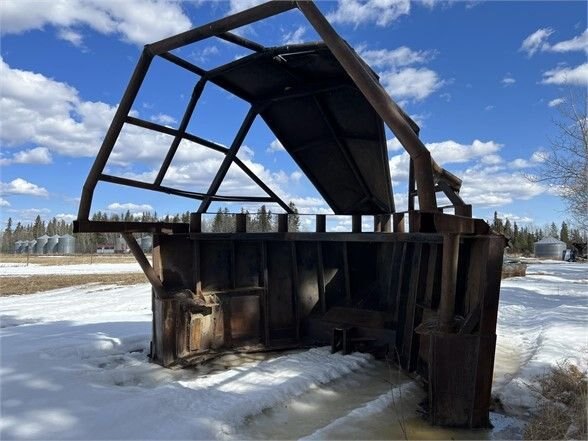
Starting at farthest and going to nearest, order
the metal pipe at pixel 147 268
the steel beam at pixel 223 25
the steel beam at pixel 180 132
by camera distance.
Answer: the steel beam at pixel 180 132 < the metal pipe at pixel 147 268 < the steel beam at pixel 223 25

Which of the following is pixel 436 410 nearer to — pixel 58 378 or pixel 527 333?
pixel 58 378

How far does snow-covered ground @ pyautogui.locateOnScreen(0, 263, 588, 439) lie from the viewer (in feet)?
16.0

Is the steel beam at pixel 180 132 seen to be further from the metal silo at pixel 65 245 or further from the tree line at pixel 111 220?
the metal silo at pixel 65 245

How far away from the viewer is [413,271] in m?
7.46

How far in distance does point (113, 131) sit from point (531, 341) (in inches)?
351

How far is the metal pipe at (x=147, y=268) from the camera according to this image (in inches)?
307

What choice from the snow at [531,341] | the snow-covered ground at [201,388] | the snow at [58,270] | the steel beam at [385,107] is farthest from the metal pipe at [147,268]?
the snow at [58,270]

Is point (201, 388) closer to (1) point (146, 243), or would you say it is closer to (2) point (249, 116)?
(2) point (249, 116)

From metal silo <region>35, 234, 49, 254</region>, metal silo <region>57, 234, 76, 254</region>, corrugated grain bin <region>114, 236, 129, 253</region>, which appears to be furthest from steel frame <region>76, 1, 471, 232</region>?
metal silo <region>35, 234, 49, 254</region>

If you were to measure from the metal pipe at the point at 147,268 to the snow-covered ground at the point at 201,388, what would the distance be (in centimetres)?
121

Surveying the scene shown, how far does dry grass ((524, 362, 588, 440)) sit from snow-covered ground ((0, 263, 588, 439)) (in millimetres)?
314

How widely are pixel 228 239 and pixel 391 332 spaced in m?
3.38

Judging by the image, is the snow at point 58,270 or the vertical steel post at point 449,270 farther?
the snow at point 58,270

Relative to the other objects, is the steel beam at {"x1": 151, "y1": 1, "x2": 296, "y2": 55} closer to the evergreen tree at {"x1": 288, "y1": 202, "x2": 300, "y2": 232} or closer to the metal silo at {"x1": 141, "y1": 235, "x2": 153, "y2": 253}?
the evergreen tree at {"x1": 288, "y1": 202, "x2": 300, "y2": 232}
